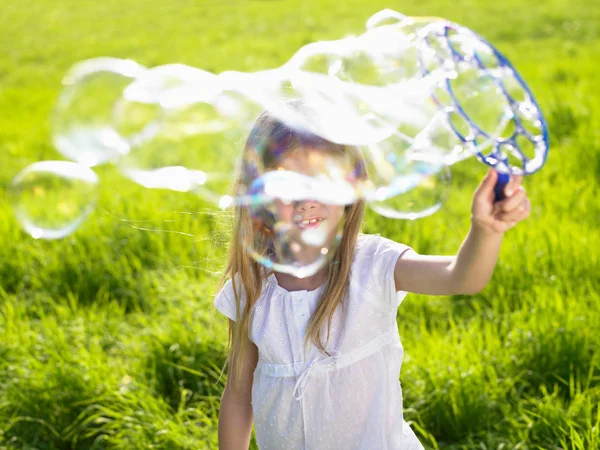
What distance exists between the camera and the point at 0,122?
8398 millimetres

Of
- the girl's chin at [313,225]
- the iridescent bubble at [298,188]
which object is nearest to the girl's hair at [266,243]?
the iridescent bubble at [298,188]

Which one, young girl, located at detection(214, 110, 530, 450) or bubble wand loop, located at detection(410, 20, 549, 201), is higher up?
bubble wand loop, located at detection(410, 20, 549, 201)

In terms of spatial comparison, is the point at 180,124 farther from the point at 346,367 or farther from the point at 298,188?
the point at 346,367

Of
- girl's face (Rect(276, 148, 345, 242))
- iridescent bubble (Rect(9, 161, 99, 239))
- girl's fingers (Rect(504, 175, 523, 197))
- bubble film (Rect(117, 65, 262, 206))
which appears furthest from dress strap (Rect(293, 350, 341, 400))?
iridescent bubble (Rect(9, 161, 99, 239))

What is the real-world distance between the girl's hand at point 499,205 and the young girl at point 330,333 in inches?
15.2

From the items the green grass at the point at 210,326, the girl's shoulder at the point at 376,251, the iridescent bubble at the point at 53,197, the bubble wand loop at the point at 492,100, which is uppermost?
the bubble wand loop at the point at 492,100

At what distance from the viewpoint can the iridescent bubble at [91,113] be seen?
2.31 metres

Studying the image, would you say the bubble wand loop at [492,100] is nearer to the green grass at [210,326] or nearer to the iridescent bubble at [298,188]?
the iridescent bubble at [298,188]

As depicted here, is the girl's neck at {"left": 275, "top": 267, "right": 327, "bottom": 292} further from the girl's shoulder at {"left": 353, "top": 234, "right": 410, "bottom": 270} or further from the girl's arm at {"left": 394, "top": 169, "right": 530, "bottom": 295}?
the girl's arm at {"left": 394, "top": 169, "right": 530, "bottom": 295}

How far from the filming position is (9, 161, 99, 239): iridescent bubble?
3.11 metres

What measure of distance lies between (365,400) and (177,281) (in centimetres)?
182

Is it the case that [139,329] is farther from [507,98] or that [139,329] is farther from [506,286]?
[507,98]

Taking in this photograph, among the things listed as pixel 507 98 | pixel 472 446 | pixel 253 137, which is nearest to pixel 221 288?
pixel 253 137

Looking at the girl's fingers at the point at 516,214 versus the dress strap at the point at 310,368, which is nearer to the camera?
the girl's fingers at the point at 516,214
